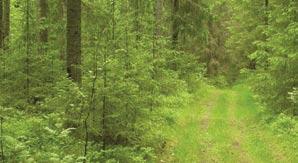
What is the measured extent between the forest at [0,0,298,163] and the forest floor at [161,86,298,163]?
37 mm

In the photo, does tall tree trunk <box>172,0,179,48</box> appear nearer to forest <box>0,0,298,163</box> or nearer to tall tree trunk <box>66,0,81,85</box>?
forest <box>0,0,298,163</box>

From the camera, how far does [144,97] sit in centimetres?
1141

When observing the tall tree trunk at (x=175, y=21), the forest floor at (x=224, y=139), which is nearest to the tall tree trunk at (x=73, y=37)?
the forest floor at (x=224, y=139)

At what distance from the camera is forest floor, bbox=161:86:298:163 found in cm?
1320

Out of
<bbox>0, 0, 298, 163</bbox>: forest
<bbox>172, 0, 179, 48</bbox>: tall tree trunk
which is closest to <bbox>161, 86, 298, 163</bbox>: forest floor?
<bbox>0, 0, 298, 163</bbox>: forest

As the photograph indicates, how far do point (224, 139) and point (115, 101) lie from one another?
259 inches

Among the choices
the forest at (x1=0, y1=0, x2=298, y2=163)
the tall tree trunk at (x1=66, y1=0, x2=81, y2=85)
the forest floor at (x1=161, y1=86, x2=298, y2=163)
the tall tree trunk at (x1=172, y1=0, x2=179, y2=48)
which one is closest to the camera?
the forest at (x1=0, y1=0, x2=298, y2=163)

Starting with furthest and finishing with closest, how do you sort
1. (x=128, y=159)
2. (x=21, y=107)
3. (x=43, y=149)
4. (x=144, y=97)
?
(x=21, y=107) < (x=144, y=97) < (x=128, y=159) < (x=43, y=149)

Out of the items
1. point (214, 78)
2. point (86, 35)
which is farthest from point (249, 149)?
point (214, 78)

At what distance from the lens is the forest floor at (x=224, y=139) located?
13.2 metres

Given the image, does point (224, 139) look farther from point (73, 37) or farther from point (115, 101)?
point (73, 37)

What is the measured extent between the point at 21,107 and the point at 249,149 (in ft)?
24.5

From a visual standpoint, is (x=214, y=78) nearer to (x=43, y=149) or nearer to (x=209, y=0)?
(x=209, y=0)

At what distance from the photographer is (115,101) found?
33.9 ft
